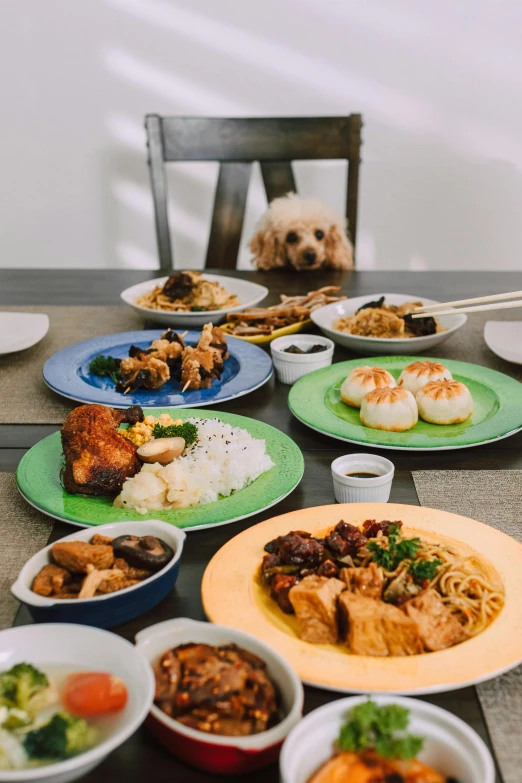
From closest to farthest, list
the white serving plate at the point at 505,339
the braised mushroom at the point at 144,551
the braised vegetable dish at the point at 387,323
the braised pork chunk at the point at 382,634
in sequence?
the braised pork chunk at the point at 382,634, the braised mushroom at the point at 144,551, the white serving plate at the point at 505,339, the braised vegetable dish at the point at 387,323

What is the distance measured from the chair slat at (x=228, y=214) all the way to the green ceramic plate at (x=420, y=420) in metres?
1.88

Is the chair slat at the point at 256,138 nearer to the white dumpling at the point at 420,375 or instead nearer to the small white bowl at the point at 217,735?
the white dumpling at the point at 420,375

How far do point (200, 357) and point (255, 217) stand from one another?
10.6 ft

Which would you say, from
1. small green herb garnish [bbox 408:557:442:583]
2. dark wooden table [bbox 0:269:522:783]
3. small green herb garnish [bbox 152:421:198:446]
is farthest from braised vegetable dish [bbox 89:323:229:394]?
small green herb garnish [bbox 408:557:442:583]

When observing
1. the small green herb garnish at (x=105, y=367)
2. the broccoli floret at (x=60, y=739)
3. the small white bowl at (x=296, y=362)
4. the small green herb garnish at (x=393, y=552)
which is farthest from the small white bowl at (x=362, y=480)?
the small green herb garnish at (x=105, y=367)

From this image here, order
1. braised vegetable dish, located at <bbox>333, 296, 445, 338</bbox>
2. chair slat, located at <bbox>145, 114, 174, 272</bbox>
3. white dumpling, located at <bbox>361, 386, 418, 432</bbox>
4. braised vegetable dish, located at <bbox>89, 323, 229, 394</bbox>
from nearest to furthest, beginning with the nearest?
white dumpling, located at <bbox>361, 386, 418, 432</bbox>, braised vegetable dish, located at <bbox>89, 323, 229, 394</bbox>, braised vegetable dish, located at <bbox>333, 296, 445, 338</bbox>, chair slat, located at <bbox>145, 114, 174, 272</bbox>

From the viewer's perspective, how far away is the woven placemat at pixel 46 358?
73.5 inches

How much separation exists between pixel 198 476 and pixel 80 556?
1.14 ft

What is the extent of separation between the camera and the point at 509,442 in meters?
1.71

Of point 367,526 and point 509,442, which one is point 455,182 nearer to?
point 509,442

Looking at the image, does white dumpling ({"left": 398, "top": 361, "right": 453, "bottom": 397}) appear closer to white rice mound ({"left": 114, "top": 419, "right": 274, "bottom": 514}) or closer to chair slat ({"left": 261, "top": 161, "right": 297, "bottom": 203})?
white rice mound ({"left": 114, "top": 419, "right": 274, "bottom": 514})

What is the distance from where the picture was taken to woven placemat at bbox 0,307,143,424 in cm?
187

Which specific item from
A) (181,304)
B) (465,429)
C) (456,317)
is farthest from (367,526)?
(181,304)

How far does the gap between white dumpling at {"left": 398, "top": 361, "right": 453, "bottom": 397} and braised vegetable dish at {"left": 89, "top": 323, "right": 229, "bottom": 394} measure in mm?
504
